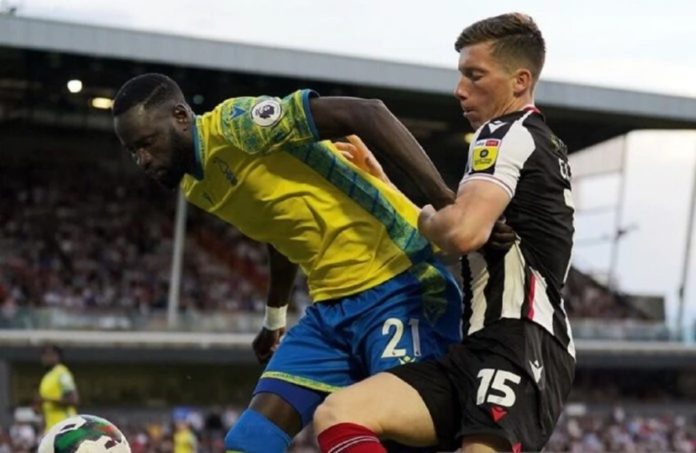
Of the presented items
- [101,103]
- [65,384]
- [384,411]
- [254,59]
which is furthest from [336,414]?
[101,103]

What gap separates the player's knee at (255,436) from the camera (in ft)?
17.7

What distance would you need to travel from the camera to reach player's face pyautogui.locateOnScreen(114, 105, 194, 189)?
17.1 ft

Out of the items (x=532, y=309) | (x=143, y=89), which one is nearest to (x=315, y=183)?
(x=143, y=89)

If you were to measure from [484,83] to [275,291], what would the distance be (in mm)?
2041

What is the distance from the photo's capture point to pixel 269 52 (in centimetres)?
3055

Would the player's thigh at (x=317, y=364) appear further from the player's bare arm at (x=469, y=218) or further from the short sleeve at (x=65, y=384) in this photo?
the short sleeve at (x=65, y=384)

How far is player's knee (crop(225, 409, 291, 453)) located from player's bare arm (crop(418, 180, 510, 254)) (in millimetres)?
1323

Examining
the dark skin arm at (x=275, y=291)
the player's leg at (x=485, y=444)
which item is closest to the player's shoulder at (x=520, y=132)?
the player's leg at (x=485, y=444)

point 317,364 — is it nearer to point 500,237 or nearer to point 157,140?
point 157,140

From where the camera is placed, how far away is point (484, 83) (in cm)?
471

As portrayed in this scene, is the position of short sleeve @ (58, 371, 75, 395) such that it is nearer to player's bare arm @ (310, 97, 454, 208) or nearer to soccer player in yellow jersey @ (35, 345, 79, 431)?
soccer player in yellow jersey @ (35, 345, 79, 431)

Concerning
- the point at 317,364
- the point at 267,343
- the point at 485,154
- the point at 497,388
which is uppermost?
the point at 485,154

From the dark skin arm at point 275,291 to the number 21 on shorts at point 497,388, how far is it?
184 cm

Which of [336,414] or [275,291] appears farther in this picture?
[275,291]
